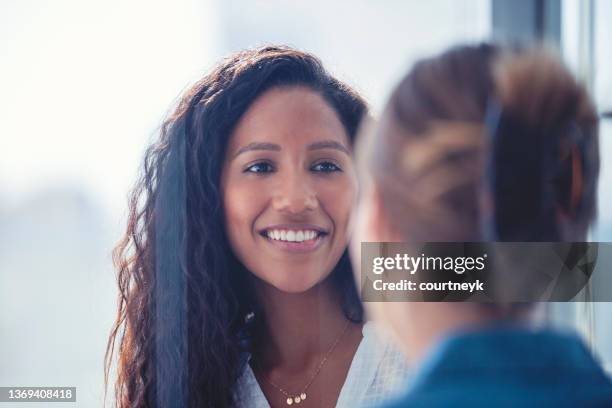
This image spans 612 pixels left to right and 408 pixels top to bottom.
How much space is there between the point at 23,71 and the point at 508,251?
3.01 ft

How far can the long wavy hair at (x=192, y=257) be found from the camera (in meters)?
1.24

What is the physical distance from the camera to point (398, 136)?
2.40ft

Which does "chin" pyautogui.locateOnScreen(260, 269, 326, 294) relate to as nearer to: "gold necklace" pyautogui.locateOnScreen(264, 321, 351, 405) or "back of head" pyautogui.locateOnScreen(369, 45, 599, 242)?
"gold necklace" pyautogui.locateOnScreen(264, 321, 351, 405)

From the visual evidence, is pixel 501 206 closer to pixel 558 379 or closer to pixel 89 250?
pixel 558 379

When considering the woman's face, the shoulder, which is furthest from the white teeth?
the shoulder

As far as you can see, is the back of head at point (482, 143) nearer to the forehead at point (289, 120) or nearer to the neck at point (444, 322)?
the neck at point (444, 322)

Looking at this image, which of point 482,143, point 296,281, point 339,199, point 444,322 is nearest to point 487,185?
point 482,143

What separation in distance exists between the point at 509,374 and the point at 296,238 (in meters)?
0.57

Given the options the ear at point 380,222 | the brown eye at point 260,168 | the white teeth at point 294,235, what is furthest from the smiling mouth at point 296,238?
the ear at point 380,222

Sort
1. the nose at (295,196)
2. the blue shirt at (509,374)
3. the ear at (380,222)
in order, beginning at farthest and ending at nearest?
the nose at (295,196)
the ear at (380,222)
the blue shirt at (509,374)

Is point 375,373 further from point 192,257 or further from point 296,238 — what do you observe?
point 192,257

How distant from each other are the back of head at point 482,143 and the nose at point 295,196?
41 centimetres

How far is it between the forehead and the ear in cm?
41

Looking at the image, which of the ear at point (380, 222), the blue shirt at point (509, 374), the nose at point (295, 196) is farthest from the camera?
the nose at point (295, 196)
